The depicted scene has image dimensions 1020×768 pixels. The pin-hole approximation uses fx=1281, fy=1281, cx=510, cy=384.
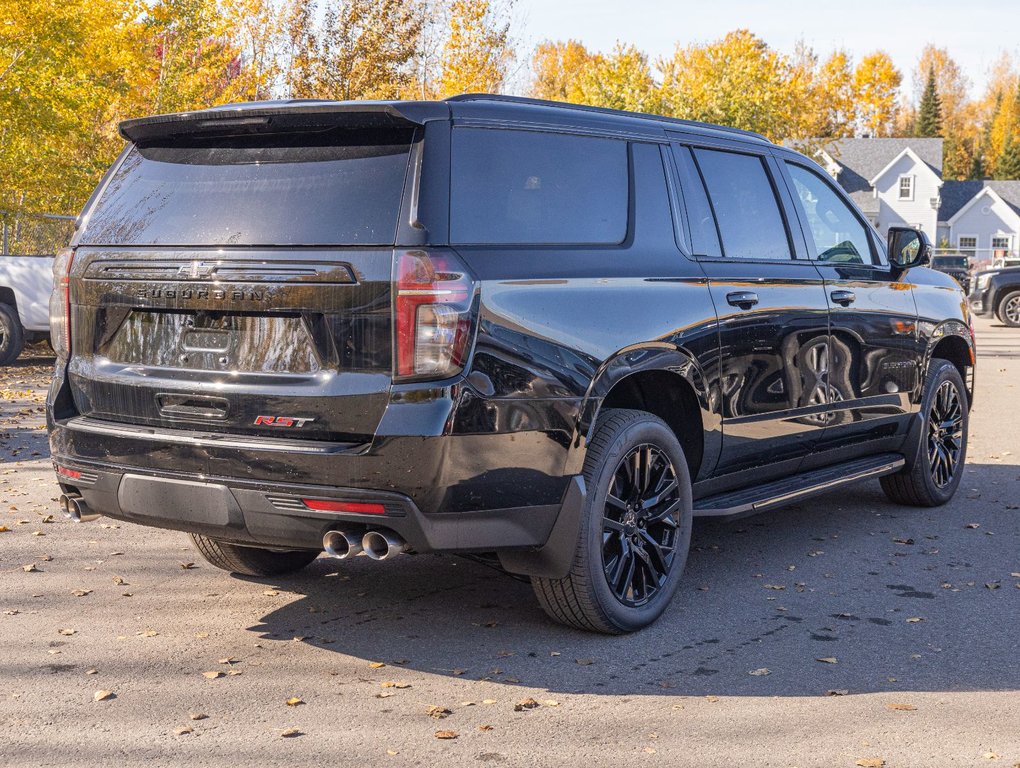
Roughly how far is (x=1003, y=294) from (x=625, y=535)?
24.5 m

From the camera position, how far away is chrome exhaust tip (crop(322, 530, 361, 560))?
429 cm

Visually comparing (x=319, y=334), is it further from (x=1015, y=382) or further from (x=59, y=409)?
(x=1015, y=382)

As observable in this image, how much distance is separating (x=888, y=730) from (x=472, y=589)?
7.15 feet

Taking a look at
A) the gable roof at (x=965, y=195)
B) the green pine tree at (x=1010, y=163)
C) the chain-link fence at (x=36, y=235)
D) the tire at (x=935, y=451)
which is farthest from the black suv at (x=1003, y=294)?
the green pine tree at (x=1010, y=163)

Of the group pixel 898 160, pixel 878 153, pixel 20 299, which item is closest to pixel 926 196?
pixel 898 160

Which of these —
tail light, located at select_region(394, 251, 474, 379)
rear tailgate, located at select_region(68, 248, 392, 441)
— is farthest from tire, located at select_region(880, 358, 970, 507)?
rear tailgate, located at select_region(68, 248, 392, 441)

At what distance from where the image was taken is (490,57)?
29359mm

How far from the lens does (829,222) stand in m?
6.77

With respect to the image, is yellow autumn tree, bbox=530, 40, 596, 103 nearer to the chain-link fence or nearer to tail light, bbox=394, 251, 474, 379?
the chain-link fence

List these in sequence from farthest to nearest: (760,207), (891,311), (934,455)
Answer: (934,455)
(891,311)
(760,207)

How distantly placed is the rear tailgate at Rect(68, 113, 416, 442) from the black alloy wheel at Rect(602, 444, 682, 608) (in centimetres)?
123

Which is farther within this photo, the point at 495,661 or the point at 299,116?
the point at 495,661

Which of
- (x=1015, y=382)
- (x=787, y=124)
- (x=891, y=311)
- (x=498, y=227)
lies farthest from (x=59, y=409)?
(x=787, y=124)

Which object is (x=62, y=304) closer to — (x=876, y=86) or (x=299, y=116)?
(x=299, y=116)
